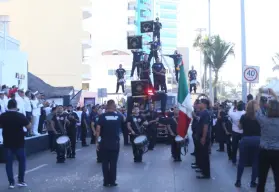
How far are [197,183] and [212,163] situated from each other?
4231 millimetres

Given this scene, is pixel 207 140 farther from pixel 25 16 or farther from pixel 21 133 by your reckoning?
pixel 25 16

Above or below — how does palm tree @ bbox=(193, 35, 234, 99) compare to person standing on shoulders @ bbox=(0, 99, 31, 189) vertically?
above

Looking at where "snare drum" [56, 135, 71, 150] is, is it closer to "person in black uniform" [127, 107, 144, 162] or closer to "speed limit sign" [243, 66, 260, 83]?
"person in black uniform" [127, 107, 144, 162]

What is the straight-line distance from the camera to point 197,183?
12078 mm

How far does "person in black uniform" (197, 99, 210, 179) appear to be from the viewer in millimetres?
12411

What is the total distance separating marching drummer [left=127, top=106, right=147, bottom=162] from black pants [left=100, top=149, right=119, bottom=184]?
4637 millimetres

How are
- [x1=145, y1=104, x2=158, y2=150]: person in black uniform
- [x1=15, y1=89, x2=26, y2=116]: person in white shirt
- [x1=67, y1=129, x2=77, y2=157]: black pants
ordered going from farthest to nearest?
[x1=145, y1=104, x2=158, y2=150]: person in black uniform → [x1=15, y1=89, x2=26, y2=116]: person in white shirt → [x1=67, y1=129, x2=77, y2=157]: black pants

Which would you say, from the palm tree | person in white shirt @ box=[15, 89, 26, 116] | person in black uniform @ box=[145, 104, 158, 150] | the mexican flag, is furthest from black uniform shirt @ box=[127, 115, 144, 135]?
the palm tree

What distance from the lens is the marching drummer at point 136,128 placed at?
650 inches

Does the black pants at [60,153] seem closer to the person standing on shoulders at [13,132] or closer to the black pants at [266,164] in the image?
the person standing on shoulders at [13,132]

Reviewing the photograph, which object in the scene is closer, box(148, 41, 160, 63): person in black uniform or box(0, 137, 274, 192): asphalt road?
box(0, 137, 274, 192): asphalt road

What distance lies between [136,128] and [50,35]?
31.0 meters

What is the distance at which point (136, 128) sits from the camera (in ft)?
56.7

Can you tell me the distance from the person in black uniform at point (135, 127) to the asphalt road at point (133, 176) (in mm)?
302
